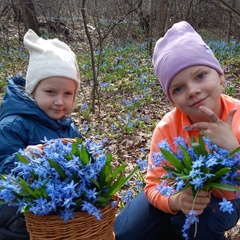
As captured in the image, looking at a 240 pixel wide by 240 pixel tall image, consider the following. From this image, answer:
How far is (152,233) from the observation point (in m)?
2.29

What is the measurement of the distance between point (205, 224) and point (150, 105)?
377cm

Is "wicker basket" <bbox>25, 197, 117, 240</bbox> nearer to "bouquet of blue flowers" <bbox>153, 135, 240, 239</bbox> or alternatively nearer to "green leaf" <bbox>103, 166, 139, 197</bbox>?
"green leaf" <bbox>103, 166, 139, 197</bbox>

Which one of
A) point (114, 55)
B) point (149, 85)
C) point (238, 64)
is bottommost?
point (149, 85)

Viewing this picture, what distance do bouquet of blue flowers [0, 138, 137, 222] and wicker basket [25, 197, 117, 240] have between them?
4cm

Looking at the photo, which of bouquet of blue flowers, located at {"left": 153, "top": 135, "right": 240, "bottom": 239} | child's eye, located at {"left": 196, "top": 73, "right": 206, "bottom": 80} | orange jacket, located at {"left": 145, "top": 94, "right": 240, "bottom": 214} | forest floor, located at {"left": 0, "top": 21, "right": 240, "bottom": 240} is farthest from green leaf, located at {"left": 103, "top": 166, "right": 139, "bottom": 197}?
forest floor, located at {"left": 0, "top": 21, "right": 240, "bottom": 240}

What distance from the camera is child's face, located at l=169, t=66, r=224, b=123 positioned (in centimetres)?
186

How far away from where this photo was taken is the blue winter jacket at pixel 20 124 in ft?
7.13

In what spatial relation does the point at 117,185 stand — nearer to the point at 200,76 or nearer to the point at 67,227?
the point at 67,227

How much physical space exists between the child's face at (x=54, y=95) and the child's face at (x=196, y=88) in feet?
2.52

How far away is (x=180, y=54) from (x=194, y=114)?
34 centimetres

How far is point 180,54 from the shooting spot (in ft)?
6.34

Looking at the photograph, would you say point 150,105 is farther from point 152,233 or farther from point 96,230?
point 96,230

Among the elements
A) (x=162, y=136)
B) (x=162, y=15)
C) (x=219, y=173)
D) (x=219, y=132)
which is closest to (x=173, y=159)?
(x=219, y=173)

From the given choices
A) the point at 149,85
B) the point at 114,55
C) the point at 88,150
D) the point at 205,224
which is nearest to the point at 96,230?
the point at 88,150
